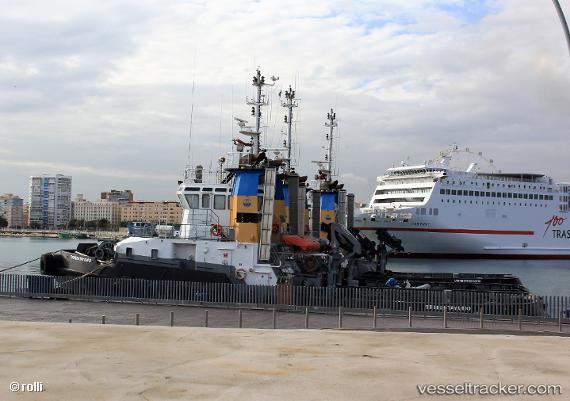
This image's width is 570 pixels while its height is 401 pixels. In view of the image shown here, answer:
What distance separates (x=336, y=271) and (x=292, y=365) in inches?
541

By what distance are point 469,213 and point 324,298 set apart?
179 feet

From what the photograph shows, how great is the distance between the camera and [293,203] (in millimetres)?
25906

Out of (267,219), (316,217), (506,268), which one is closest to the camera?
(267,219)

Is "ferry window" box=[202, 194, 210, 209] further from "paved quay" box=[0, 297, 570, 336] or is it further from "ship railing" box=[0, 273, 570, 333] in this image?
"paved quay" box=[0, 297, 570, 336]

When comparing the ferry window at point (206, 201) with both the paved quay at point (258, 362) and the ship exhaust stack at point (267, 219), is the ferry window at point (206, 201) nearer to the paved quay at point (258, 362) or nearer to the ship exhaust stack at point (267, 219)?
the ship exhaust stack at point (267, 219)

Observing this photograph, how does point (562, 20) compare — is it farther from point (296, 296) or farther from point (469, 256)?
point (469, 256)

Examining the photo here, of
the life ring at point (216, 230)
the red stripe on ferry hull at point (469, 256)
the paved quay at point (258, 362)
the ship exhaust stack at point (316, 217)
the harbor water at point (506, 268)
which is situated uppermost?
the ship exhaust stack at point (316, 217)

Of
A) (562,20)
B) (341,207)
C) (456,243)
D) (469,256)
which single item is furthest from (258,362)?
(469,256)

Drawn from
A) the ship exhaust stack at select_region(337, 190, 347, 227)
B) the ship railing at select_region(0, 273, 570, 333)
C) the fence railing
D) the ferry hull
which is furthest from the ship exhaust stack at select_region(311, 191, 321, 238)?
the ferry hull

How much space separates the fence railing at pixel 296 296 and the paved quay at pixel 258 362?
15.6 ft

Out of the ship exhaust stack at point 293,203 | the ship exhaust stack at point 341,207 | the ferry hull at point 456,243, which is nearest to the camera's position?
the ship exhaust stack at point 293,203

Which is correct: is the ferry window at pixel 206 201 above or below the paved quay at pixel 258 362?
above

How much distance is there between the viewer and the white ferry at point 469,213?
67.9m

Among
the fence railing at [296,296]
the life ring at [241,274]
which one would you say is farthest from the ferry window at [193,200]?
the fence railing at [296,296]
